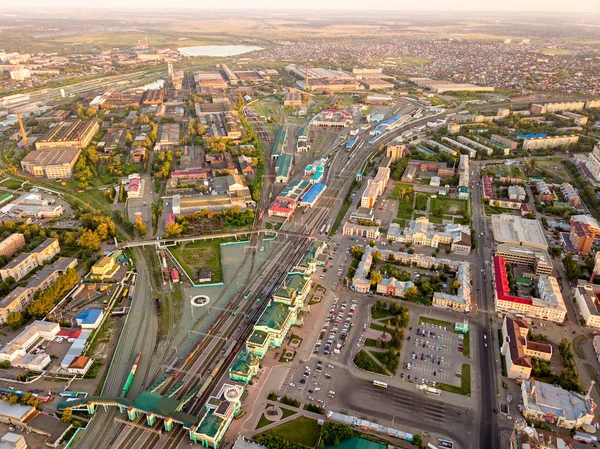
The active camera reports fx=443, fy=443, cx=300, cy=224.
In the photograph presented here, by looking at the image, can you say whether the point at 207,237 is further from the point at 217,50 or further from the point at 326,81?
the point at 217,50

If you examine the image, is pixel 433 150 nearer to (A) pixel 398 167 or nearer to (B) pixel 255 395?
(A) pixel 398 167

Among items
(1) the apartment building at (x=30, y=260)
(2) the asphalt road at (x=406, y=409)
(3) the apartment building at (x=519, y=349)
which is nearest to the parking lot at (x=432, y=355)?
(2) the asphalt road at (x=406, y=409)

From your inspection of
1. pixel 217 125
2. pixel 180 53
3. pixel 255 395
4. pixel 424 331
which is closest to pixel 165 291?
pixel 255 395

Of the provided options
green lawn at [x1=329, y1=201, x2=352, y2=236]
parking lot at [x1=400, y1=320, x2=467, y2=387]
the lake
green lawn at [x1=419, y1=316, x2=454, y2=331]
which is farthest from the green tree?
the lake

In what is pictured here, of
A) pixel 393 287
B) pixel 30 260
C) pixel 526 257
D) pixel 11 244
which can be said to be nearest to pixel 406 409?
pixel 393 287

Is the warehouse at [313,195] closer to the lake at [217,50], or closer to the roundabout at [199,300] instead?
the roundabout at [199,300]
